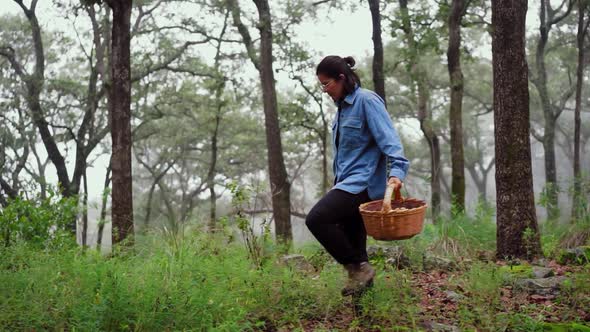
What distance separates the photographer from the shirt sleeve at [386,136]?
159 inches

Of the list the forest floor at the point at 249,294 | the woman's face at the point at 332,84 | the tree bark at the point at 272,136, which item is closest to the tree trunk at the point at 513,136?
the forest floor at the point at 249,294

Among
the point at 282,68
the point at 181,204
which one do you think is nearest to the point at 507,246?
the point at 282,68

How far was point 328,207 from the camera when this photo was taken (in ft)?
13.5

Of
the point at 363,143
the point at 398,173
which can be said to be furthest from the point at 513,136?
the point at 398,173

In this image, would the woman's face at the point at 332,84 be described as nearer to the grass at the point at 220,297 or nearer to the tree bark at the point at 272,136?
the grass at the point at 220,297

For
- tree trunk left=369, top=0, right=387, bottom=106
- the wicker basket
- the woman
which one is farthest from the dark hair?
tree trunk left=369, top=0, right=387, bottom=106

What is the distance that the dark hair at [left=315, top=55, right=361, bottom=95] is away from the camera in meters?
4.25

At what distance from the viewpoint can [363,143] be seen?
4293mm

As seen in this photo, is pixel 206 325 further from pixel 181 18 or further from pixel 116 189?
pixel 181 18

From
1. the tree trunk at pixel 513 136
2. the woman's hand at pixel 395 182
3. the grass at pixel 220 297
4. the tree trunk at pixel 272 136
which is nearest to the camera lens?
the grass at pixel 220 297

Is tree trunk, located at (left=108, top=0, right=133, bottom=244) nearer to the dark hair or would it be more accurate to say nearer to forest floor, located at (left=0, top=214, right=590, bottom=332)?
forest floor, located at (left=0, top=214, right=590, bottom=332)

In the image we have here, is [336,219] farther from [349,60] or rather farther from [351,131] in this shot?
[349,60]

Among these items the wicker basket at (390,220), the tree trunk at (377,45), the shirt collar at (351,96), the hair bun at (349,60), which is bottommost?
the wicker basket at (390,220)

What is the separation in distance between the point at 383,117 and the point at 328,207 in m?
0.73
